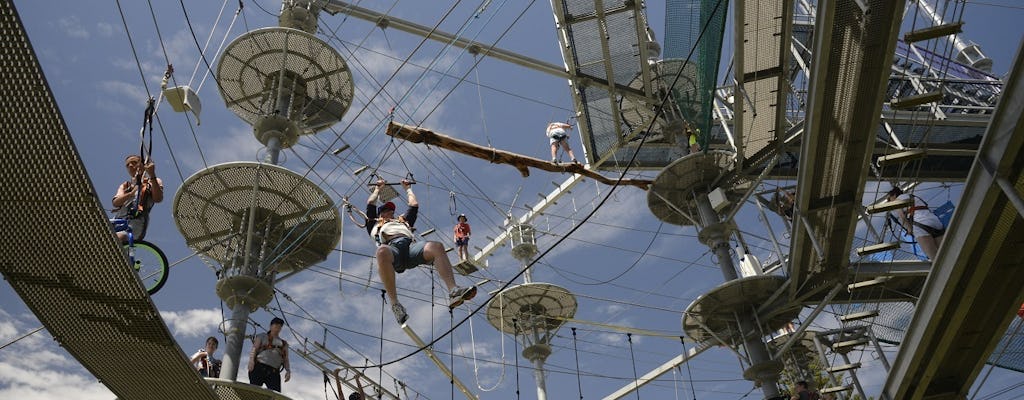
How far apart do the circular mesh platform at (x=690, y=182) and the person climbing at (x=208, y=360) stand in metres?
7.71

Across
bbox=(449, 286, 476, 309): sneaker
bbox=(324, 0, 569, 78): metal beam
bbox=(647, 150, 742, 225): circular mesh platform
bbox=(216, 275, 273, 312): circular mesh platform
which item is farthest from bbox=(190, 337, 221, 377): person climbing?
bbox=(647, 150, 742, 225): circular mesh platform

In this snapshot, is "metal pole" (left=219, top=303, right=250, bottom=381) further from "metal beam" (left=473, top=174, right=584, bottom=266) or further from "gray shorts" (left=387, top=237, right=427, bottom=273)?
"metal beam" (left=473, top=174, right=584, bottom=266)

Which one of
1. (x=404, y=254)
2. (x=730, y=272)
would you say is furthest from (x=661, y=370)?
(x=404, y=254)

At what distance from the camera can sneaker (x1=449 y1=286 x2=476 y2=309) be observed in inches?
308

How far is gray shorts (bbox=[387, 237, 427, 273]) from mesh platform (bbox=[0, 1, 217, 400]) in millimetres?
2509

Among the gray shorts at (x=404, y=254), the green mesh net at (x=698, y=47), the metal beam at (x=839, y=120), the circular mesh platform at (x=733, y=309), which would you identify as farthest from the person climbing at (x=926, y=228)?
the gray shorts at (x=404, y=254)

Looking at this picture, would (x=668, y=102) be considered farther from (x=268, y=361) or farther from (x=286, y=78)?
(x=268, y=361)

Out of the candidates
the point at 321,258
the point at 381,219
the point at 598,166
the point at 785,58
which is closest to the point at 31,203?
the point at 381,219

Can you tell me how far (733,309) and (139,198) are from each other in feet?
28.5

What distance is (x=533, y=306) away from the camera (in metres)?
18.6

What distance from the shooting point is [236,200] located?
10.1m

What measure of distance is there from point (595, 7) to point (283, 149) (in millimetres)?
6001

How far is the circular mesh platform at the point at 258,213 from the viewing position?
31.8 feet

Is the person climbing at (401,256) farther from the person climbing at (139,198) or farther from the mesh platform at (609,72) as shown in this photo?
the mesh platform at (609,72)
